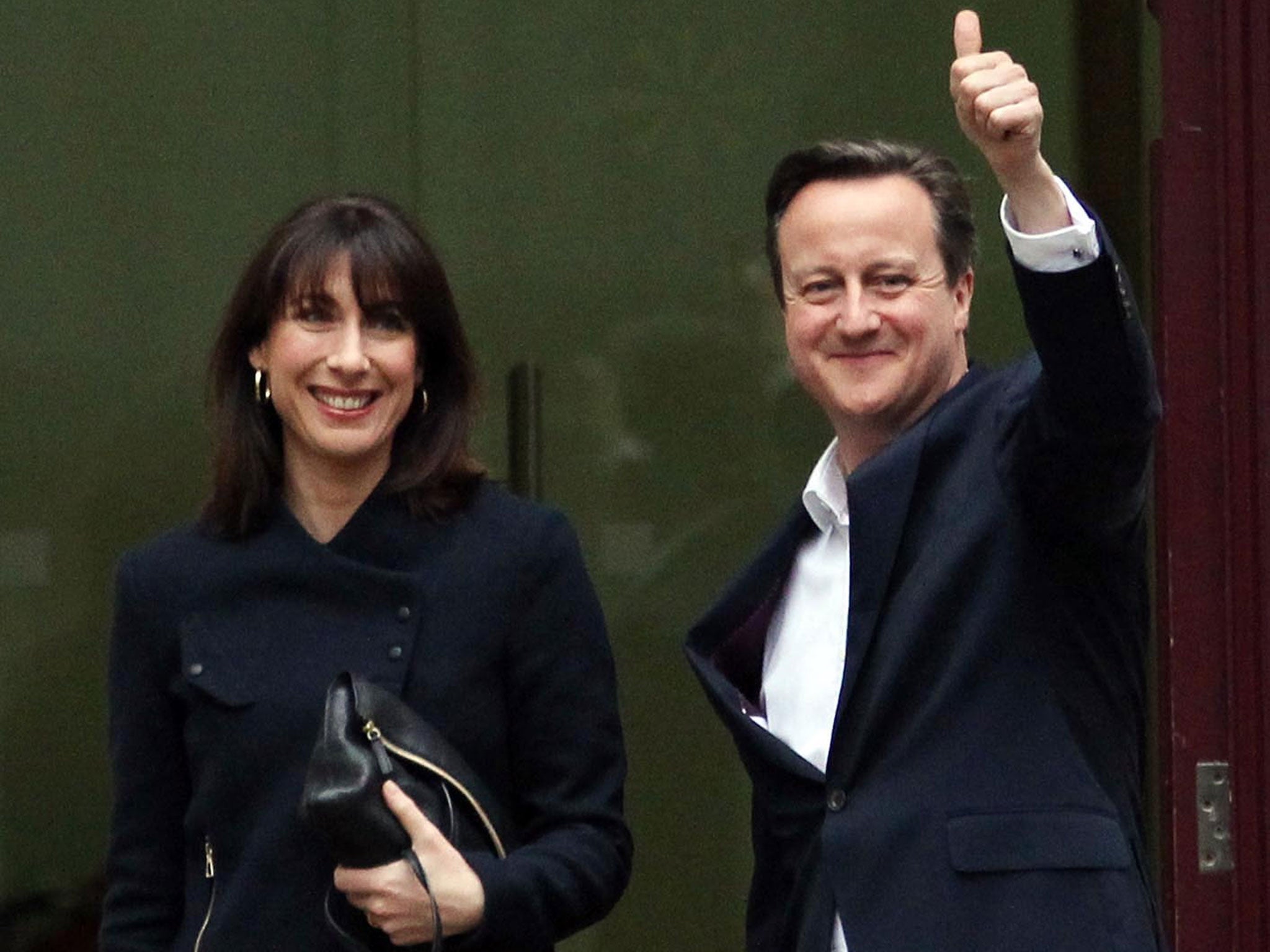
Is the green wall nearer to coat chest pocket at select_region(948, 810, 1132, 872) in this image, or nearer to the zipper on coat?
the zipper on coat

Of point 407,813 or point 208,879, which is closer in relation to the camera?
point 407,813

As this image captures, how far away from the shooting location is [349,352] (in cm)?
290

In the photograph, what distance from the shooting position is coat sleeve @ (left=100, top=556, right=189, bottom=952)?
2.95 m

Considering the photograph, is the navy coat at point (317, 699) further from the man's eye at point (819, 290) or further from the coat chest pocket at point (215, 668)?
the man's eye at point (819, 290)

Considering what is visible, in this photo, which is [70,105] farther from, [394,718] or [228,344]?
[394,718]

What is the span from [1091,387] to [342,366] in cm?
95

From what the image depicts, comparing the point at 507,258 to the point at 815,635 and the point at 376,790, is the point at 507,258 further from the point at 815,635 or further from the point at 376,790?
the point at 376,790

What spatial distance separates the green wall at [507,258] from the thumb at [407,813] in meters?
1.62

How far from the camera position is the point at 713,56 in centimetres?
439

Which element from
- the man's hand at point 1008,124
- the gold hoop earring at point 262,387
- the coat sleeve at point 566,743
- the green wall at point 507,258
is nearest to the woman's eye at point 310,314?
the gold hoop earring at point 262,387

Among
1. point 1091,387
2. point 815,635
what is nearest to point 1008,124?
point 1091,387

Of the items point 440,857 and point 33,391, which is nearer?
point 440,857

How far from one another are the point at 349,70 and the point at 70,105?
0.47 m

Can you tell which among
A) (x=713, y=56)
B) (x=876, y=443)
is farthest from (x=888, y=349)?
(x=713, y=56)
